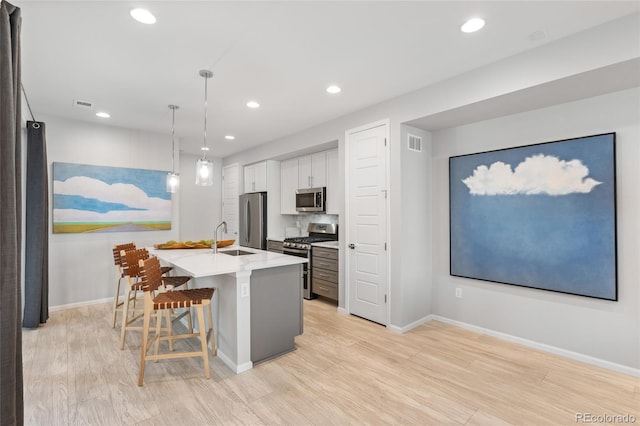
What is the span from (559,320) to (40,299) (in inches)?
221

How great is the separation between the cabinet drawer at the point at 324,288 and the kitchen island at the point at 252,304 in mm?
1404

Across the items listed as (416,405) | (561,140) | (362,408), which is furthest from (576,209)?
(362,408)

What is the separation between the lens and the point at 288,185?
5734mm

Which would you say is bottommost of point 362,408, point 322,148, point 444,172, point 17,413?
point 362,408

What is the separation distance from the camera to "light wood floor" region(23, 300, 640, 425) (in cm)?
210

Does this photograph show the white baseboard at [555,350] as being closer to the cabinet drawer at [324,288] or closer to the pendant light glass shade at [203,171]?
the cabinet drawer at [324,288]

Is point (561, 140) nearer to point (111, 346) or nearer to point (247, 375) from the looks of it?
point (247, 375)

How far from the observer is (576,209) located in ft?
9.32

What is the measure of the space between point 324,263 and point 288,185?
5.77 feet

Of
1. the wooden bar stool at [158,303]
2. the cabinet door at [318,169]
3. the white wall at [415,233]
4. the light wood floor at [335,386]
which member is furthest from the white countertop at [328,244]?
the wooden bar stool at [158,303]

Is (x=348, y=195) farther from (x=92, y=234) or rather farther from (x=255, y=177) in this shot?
(x=92, y=234)

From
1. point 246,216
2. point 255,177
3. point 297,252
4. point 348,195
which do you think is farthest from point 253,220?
point 348,195

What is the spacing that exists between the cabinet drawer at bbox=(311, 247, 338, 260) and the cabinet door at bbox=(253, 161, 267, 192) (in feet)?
5.66

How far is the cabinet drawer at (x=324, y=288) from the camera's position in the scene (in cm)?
450
